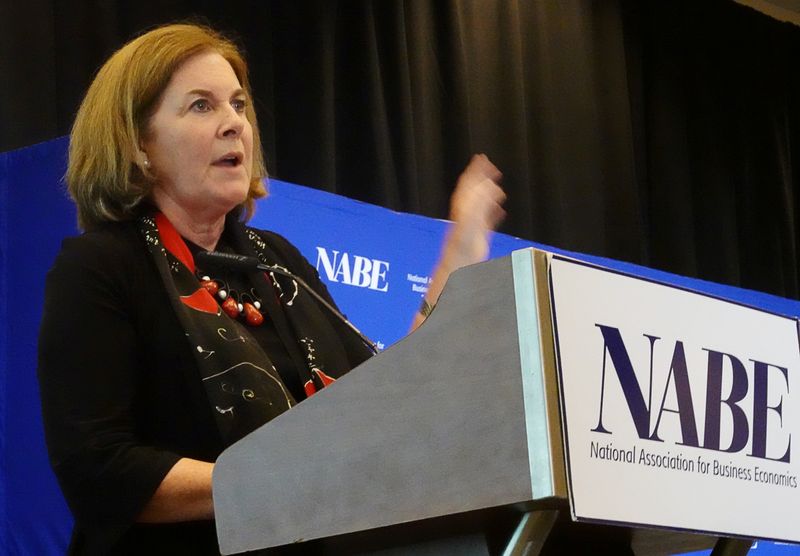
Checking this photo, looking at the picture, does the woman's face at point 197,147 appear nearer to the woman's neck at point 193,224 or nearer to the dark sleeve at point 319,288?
the woman's neck at point 193,224

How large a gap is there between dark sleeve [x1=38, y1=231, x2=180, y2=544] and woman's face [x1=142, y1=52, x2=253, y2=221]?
0.61ft

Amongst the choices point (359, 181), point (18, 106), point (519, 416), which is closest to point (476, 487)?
point (519, 416)

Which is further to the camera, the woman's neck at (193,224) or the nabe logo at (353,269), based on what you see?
the nabe logo at (353,269)

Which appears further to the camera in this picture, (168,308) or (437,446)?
(168,308)

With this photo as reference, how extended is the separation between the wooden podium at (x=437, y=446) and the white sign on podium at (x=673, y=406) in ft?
0.09

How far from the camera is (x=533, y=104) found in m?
4.31

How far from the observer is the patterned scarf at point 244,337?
1390 mm

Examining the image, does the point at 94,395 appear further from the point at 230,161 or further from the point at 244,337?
the point at 230,161

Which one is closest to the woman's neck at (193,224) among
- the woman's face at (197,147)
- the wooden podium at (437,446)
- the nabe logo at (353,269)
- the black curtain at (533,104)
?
the woman's face at (197,147)

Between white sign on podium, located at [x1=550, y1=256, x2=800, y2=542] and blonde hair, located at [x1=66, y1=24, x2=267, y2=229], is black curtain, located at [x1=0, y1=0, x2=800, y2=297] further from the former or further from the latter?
white sign on podium, located at [x1=550, y1=256, x2=800, y2=542]

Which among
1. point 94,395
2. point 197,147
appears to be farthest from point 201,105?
point 94,395

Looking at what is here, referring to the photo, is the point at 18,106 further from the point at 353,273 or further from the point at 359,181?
the point at 359,181

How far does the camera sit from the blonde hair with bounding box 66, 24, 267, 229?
61.7 inches

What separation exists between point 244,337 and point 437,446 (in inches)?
20.7
